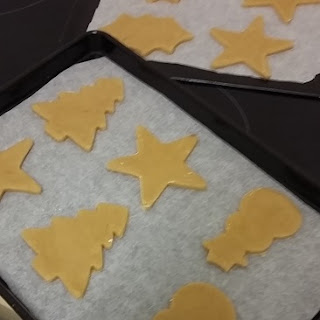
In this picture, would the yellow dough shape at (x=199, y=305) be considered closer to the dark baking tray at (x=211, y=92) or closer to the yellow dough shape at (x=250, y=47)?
the dark baking tray at (x=211, y=92)

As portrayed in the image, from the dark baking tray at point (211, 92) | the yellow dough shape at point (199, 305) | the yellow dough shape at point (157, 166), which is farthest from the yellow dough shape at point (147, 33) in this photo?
the yellow dough shape at point (199, 305)

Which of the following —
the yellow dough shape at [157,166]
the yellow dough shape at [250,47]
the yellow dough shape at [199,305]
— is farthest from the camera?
the yellow dough shape at [250,47]

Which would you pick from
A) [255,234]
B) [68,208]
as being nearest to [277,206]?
[255,234]

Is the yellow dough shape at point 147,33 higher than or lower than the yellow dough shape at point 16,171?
higher

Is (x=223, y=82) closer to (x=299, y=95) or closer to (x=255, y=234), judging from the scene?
(x=299, y=95)

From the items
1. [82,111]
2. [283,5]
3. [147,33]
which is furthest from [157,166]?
[283,5]

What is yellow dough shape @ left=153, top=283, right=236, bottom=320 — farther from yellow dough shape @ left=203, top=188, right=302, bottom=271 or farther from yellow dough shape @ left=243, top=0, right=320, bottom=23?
yellow dough shape @ left=243, top=0, right=320, bottom=23

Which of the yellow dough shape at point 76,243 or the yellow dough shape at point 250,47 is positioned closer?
the yellow dough shape at point 76,243
